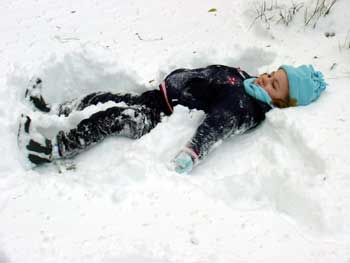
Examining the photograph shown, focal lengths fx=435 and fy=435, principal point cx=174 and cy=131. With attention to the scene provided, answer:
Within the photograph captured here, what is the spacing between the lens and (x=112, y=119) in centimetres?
242

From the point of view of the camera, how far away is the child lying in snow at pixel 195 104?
235 centimetres

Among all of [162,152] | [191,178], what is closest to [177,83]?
[162,152]

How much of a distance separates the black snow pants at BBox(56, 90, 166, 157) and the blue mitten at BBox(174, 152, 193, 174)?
36cm

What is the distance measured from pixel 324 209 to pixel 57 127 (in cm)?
152

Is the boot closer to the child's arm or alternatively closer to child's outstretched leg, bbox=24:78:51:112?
child's outstretched leg, bbox=24:78:51:112

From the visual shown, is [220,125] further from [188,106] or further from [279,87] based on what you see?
[279,87]

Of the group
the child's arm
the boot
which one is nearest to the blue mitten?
the child's arm

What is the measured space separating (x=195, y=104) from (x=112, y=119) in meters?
0.50

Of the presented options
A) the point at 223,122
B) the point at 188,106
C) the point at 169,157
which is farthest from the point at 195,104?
the point at 169,157

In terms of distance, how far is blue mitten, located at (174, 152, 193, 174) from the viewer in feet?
7.15

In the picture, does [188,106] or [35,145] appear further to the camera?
[188,106]

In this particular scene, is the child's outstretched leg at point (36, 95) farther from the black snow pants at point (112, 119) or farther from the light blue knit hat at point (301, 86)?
the light blue knit hat at point (301, 86)

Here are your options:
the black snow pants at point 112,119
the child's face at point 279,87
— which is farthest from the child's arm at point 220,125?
the black snow pants at point 112,119

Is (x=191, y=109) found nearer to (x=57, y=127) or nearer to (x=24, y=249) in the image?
(x=57, y=127)
